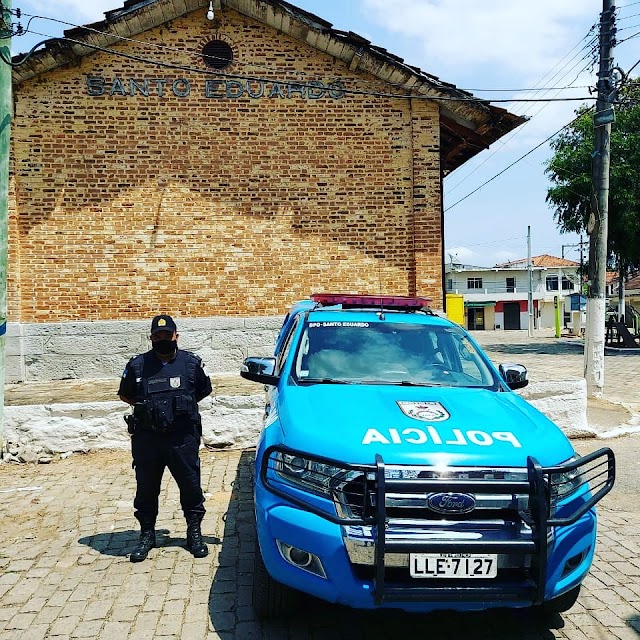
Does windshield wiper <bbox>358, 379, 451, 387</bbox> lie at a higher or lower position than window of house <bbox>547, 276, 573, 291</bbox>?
lower

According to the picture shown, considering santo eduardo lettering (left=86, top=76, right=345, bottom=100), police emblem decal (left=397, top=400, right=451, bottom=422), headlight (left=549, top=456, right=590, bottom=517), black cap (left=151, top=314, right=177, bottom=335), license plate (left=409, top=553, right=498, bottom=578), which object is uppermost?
santo eduardo lettering (left=86, top=76, right=345, bottom=100)

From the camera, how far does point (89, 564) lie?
15.1ft

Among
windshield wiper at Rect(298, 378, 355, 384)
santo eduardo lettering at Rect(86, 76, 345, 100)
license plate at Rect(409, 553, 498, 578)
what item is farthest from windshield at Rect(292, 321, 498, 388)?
santo eduardo lettering at Rect(86, 76, 345, 100)

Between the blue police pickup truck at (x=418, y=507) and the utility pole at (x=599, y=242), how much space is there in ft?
27.7

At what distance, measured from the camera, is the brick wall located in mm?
11164

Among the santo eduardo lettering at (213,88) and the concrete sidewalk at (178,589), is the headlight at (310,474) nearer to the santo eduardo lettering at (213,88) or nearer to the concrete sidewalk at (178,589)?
the concrete sidewalk at (178,589)

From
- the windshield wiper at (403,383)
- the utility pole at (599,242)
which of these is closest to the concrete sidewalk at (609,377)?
the utility pole at (599,242)

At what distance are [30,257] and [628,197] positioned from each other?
19.0 meters

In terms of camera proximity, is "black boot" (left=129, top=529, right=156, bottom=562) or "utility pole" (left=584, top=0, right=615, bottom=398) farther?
"utility pole" (left=584, top=0, right=615, bottom=398)

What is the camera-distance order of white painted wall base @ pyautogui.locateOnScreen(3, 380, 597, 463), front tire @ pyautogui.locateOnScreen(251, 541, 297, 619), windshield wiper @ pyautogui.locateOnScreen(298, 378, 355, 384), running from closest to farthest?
front tire @ pyautogui.locateOnScreen(251, 541, 297, 619) < windshield wiper @ pyautogui.locateOnScreen(298, 378, 355, 384) < white painted wall base @ pyautogui.locateOnScreen(3, 380, 597, 463)

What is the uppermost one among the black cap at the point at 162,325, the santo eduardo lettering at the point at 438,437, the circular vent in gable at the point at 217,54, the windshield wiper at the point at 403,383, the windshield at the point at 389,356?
the circular vent in gable at the point at 217,54

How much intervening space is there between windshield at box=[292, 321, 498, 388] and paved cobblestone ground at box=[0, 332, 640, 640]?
1.49 metres

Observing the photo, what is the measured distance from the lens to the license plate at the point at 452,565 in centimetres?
302

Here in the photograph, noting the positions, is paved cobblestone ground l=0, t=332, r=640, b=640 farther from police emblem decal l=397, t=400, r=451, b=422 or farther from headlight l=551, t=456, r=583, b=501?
police emblem decal l=397, t=400, r=451, b=422
